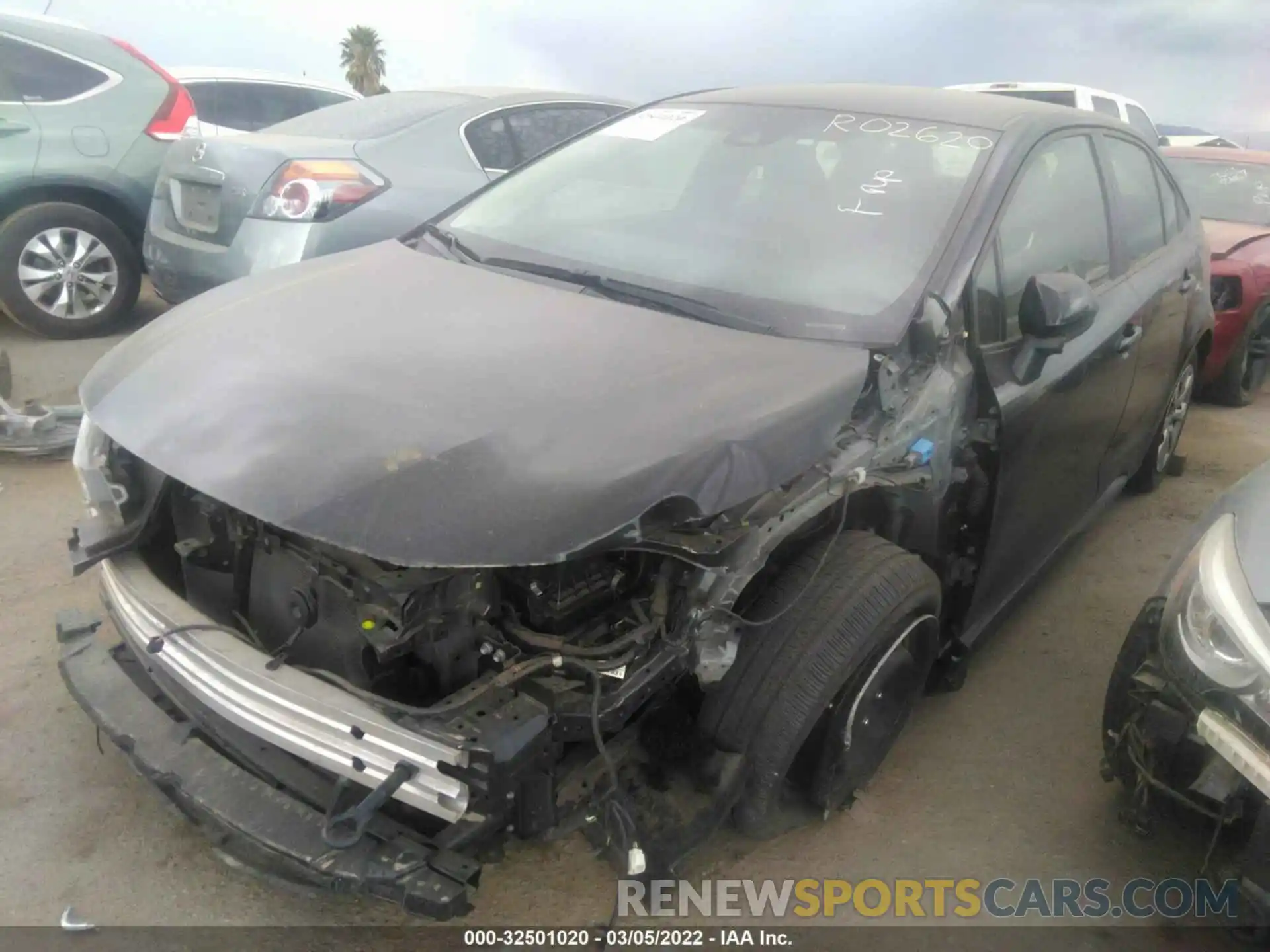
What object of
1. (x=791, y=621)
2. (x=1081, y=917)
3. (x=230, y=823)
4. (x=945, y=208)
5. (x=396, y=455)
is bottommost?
(x=1081, y=917)

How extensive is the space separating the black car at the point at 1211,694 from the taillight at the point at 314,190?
3.82 metres

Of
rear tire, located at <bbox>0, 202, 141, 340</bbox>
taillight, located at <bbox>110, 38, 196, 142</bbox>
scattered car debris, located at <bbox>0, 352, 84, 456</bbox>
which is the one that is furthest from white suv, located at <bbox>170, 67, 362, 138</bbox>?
scattered car debris, located at <bbox>0, 352, 84, 456</bbox>

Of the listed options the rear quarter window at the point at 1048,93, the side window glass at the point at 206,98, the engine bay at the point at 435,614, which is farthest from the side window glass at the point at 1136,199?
the side window glass at the point at 206,98

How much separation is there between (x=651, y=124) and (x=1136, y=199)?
181 centimetres

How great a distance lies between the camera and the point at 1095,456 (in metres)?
3.22

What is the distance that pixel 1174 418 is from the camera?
4367 mm

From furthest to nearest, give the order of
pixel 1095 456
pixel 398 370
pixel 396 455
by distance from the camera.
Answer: pixel 1095 456, pixel 398 370, pixel 396 455

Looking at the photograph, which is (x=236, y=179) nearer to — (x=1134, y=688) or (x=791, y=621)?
(x=791, y=621)

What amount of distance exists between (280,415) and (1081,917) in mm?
2176

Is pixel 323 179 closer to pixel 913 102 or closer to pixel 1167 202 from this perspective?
pixel 913 102

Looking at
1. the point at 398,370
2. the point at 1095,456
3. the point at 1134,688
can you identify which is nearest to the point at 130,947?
the point at 398,370

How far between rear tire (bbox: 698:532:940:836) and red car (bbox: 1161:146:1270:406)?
3.23 m

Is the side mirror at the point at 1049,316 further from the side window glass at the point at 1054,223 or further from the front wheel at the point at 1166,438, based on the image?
the front wheel at the point at 1166,438

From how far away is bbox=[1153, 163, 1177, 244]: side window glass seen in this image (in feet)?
12.0
